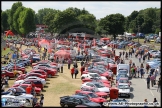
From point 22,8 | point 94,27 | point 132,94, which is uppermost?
point 22,8

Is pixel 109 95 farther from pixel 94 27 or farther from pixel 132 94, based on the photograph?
pixel 94 27

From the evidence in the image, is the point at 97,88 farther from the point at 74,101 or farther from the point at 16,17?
the point at 16,17

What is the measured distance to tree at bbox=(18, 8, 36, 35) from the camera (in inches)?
4968

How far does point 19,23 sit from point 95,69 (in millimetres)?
94987

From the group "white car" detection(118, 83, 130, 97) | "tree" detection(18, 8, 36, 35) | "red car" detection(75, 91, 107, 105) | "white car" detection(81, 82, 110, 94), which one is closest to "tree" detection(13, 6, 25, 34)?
"tree" detection(18, 8, 36, 35)

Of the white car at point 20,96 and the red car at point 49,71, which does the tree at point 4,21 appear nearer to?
the red car at point 49,71

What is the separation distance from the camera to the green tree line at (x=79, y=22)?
104000mm

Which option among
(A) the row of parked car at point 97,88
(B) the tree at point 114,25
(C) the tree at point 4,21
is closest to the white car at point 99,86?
(A) the row of parked car at point 97,88

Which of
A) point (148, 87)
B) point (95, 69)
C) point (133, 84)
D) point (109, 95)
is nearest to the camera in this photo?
point (109, 95)

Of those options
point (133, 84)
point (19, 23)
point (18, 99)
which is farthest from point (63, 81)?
point (19, 23)

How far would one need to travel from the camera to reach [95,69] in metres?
39.9

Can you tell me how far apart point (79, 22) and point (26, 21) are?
22.7 meters

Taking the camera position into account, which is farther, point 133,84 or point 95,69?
point 95,69

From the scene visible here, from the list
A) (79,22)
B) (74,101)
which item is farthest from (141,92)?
(79,22)
